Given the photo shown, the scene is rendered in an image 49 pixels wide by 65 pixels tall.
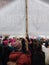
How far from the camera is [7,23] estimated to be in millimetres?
3736

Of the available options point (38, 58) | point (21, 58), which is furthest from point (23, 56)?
point (38, 58)

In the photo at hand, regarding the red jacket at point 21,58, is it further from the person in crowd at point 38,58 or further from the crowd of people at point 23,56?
the person in crowd at point 38,58

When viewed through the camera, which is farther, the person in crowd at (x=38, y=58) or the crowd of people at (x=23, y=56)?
the person in crowd at (x=38, y=58)

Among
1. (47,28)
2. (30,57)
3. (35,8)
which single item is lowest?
(30,57)

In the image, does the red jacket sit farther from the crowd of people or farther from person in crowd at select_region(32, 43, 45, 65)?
person in crowd at select_region(32, 43, 45, 65)

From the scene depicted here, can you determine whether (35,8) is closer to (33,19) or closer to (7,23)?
(33,19)

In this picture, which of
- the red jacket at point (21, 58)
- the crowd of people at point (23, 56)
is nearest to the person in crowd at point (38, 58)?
the crowd of people at point (23, 56)

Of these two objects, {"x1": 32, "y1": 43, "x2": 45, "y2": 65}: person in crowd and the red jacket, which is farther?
{"x1": 32, "y1": 43, "x2": 45, "y2": 65}: person in crowd

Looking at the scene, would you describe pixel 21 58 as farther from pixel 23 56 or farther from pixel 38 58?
Answer: pixel 38 58

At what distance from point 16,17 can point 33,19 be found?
10.8 inches

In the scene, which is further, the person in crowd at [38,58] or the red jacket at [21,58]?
the person in crowd at [38,58]

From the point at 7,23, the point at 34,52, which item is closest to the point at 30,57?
the point at 34,52

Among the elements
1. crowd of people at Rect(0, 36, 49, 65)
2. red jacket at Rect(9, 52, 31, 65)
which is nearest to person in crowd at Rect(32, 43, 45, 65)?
crowd of people at Rect(0, 36, 49, 65)

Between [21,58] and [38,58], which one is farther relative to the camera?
[38,58]
